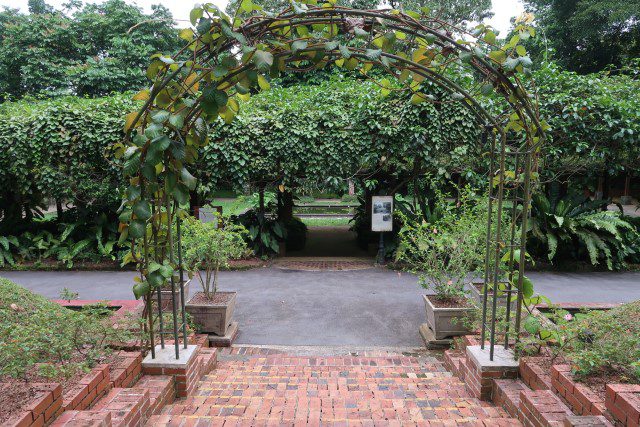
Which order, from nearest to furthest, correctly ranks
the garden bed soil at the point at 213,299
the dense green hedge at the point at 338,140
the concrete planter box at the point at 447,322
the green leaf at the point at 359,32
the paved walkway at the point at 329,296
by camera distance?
the green leaf at the point at 359,32 < the concrete planter box at the point at 447,322 < the garden bed soil at the point at 213,299 < the paved walkway at the point at 329,296 < the dense green hedge at the point at 338,140

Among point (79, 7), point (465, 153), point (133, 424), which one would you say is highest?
point (79, 7)

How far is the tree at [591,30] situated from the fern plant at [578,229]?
7.12 m

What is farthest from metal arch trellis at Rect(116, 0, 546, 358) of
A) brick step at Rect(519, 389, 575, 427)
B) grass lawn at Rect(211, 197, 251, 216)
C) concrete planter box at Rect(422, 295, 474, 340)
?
grass lawn at Rect(211, 197, 251, 216)

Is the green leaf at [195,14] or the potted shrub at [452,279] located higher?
the green leaf at [195,14]

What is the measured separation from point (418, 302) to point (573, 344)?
3.60m

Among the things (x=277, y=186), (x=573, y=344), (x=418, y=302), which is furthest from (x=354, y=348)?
(x=277, y=186)

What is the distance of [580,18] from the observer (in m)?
13.8

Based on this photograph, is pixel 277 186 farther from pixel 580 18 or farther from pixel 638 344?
pixel 580 18

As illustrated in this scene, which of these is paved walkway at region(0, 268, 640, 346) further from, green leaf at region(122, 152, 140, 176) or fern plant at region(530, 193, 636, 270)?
green leaf at region(122, 152, 140, 176)

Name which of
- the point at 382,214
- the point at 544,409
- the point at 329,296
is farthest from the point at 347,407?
the point at 382,214

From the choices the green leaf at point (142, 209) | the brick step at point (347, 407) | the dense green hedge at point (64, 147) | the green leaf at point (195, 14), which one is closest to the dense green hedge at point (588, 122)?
the brick step at point (347, 407)

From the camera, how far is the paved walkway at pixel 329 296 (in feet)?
17.4

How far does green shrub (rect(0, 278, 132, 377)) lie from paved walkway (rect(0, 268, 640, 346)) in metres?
2.24

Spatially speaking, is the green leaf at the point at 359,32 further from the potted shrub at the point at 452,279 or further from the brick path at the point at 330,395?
the potted shrub at the point at 452,279
